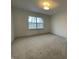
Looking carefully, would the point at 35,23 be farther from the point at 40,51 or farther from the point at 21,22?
the point at 40,51

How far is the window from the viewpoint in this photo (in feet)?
25.0

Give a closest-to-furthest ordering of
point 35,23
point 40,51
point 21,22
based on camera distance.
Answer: point 40,51
point 21,22
point 35,23

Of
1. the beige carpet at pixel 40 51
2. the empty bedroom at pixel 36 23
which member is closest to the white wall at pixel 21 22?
the empty bedroom at pixel 36 23

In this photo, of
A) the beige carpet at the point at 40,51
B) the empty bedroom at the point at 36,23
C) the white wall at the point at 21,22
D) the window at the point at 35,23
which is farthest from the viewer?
the window at the point at 35,23

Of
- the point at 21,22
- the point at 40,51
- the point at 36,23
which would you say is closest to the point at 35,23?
the point at 36,23

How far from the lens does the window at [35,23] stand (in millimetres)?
7634

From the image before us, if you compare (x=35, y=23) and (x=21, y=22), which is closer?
(x=21, y=22)

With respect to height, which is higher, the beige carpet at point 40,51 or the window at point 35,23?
the window at point 35,23

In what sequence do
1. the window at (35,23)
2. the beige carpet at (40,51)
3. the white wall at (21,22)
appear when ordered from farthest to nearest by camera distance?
the window at (35,23)
the white wall at (21,22)
the beige carpet at (40,51)

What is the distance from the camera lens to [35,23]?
8023 millimetres

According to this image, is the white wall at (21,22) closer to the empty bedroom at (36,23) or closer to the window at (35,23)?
the empty bedroom at (36,23)

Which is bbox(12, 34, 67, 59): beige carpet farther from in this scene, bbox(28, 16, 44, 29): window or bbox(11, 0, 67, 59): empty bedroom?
bbox(28, 16, 44, 29): window

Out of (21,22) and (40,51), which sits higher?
(21,22)
